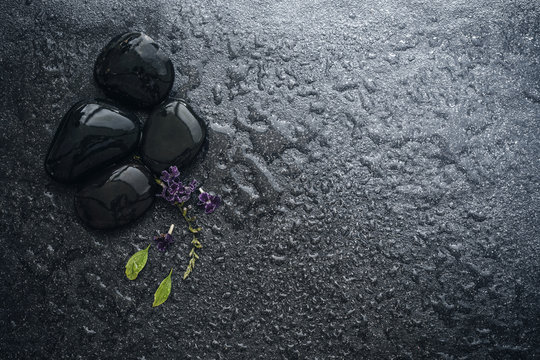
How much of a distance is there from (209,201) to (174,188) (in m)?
0.06

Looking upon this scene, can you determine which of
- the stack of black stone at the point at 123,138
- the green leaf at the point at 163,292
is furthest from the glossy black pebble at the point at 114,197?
the green leaf at the point at 163,292

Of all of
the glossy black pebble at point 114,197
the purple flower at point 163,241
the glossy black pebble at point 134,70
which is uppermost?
the glossy black pebble at point 134,70

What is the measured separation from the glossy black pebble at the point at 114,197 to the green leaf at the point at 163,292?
0.12 meters

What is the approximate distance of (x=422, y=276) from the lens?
2.67 feet

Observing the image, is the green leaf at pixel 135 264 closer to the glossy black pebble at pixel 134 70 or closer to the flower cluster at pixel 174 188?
the flower cluster at pixel 174 188

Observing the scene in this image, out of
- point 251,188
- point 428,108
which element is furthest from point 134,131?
point 428,108

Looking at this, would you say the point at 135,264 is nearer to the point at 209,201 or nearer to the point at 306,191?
the point at 209,201

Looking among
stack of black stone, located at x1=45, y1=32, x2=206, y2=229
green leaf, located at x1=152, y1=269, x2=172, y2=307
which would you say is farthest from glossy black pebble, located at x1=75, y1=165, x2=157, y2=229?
green leaf, located at x1=152, y1=269, x2=172, y2=307

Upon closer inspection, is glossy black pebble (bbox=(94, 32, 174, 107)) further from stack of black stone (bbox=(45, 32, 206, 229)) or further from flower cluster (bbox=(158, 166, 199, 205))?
flower cluster (bbox=(158, 166, 199, 205))

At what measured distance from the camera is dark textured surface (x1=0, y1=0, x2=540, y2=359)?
31.1 inches

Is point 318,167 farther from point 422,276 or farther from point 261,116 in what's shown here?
point 422,276

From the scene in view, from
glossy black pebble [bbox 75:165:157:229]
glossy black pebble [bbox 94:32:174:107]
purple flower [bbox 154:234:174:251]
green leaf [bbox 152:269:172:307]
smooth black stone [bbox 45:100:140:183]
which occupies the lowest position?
green leaf [bbox 152:269:172:307]

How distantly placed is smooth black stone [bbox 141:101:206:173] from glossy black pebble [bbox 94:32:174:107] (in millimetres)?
39

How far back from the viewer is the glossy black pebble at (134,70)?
0.78 metres
